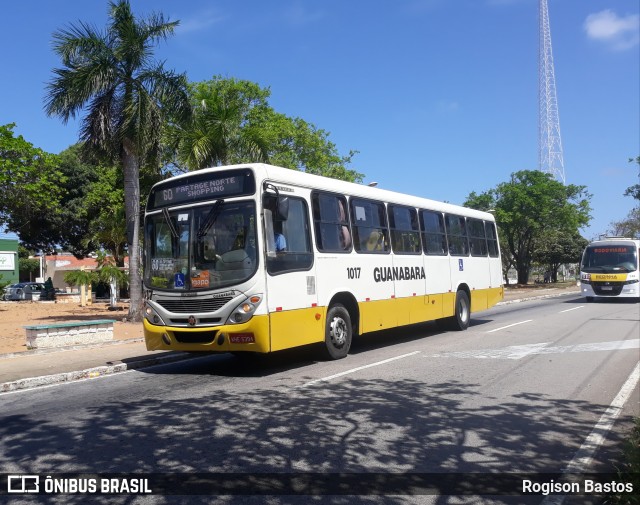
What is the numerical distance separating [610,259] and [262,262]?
23.2 meters

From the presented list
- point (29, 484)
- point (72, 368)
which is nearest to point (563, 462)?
point (29, 484)

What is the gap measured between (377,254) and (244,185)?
3978mm

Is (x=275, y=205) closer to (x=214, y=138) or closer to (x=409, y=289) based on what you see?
(x=409, y=289)

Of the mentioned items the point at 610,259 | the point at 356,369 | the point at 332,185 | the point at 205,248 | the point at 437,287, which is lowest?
the point at 356,369

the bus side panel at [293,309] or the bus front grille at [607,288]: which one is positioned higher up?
the bus side panel at [293,309]

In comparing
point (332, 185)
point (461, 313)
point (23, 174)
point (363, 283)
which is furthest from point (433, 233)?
point (23, 174)

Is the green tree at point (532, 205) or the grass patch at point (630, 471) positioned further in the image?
the green tree at point (532, 205)

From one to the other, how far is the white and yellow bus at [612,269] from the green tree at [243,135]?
15207 millimetres

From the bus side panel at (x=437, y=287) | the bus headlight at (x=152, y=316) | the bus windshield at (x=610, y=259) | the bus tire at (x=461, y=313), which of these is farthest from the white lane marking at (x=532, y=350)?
the bus windshield at (x=610, y=259)

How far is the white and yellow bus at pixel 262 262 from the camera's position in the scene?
8.89 meters

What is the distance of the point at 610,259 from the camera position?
26.9 meters

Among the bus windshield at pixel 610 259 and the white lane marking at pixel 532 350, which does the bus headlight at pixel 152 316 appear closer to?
the white lane marking at pixel 532 350

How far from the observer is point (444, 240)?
15.2 m

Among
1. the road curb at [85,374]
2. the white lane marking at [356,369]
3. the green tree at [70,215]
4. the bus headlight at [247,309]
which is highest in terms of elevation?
the green tree at [70,215]
